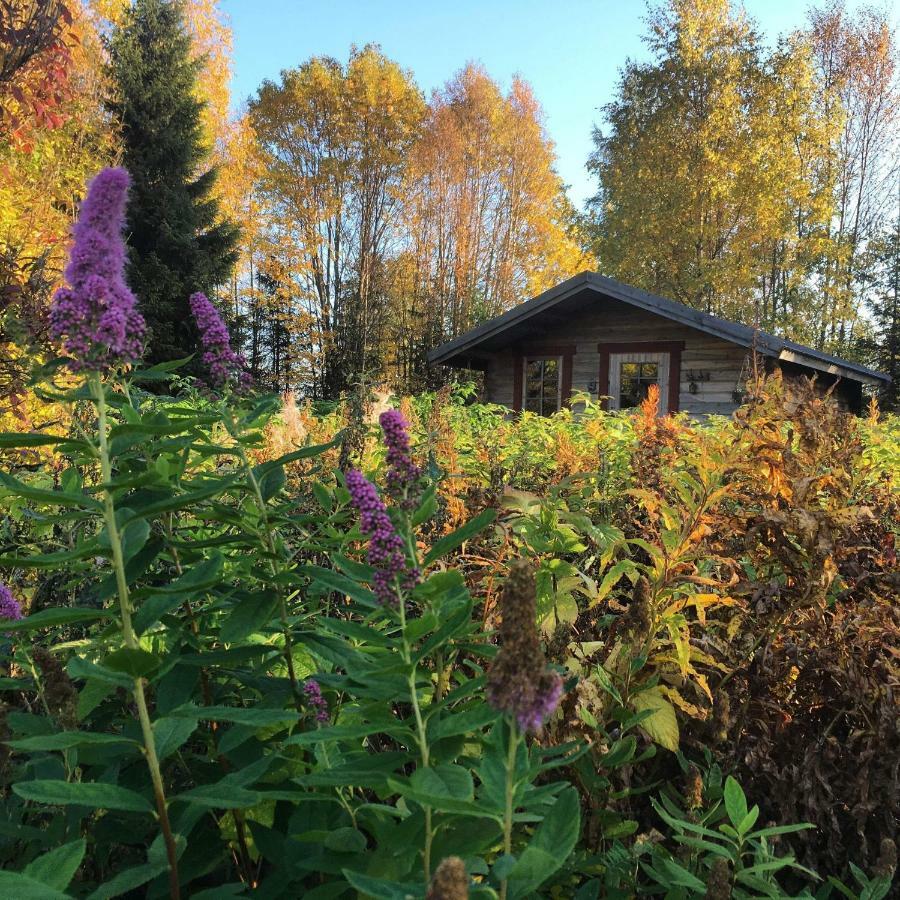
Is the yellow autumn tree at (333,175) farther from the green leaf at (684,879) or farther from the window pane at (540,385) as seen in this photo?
the green leaf at (684,879)

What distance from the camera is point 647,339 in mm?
13406

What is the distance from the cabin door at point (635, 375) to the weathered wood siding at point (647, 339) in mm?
300

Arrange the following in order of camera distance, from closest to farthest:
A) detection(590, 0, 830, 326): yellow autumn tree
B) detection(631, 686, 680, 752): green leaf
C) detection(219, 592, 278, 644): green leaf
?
detection(219, 592, 278, 644): green leaf < detection(631, 686, 680, 752): green leaf < detection(590, 0, 830, 326): yellow autumn tree

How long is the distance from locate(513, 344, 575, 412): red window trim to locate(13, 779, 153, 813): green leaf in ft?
43.9

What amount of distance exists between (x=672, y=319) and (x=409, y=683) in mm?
12507

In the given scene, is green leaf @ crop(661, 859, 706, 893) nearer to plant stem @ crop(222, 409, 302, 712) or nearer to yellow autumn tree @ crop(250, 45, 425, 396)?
plant stem @ crop(222, 409, 302, 712)

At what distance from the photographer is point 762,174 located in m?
20.7

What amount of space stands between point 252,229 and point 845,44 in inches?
861

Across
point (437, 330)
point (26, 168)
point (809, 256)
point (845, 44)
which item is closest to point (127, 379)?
point (26, 168)

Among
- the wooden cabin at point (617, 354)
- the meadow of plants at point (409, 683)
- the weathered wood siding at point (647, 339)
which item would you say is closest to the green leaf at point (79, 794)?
the meadow of plants at point (409, 683)

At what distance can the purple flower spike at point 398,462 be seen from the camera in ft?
2.98

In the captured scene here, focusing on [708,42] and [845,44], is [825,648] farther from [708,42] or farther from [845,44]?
[845,44]

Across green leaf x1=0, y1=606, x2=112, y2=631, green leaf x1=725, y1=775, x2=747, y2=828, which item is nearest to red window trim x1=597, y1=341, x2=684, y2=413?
green leaf x1=725, y1=775, x2=747, y2=828

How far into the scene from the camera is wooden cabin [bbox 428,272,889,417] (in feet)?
40.1
